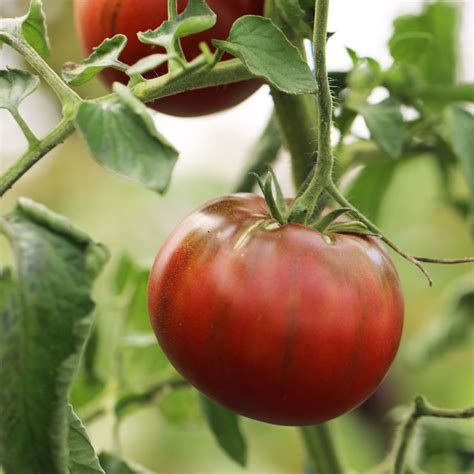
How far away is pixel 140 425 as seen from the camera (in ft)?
6.34

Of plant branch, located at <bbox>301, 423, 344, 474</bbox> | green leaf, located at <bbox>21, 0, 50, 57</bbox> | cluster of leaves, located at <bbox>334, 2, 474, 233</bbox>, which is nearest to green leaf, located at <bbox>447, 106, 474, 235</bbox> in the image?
cluster of leaves, located at <bbox>334, 2, 474, 233</bbox>

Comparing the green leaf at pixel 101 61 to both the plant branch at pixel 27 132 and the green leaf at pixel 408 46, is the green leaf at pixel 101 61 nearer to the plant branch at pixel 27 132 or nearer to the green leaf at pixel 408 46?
the plant branch at pixel 27 132

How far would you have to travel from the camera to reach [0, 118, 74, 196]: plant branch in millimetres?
451

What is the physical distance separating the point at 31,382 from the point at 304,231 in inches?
8.1

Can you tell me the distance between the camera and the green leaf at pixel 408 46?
0.74 meters

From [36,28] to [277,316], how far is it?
10.0 inches

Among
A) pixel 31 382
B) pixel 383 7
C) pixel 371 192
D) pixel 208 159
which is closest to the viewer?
pixel 31 382

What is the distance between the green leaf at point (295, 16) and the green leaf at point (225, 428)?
355 millimetres

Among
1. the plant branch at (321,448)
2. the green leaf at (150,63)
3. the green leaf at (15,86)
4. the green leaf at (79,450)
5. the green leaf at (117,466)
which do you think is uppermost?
the green leaf at (150,63)

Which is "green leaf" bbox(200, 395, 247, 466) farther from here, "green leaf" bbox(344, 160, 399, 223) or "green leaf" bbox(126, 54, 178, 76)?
"green leaf" bbox(126, 54, 178, 76)

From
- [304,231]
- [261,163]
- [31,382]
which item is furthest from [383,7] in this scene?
[31,382]

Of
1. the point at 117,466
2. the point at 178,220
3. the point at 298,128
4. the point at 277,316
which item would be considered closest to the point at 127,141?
the point at 277,316

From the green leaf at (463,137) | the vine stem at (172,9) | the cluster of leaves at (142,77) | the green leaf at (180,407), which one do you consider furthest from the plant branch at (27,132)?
the green leaf at (180,407)

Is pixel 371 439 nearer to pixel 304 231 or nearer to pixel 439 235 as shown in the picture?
pixel 439 235
